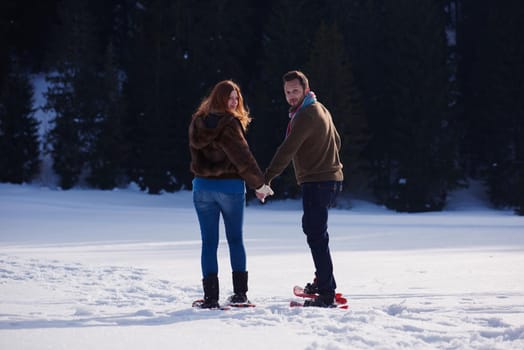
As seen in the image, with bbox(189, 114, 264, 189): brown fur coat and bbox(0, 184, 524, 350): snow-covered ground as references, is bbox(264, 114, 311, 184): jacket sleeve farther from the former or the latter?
bbox(0, 184, 524, 350): snow-covered ground

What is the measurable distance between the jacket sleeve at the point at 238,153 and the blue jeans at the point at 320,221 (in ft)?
1.76

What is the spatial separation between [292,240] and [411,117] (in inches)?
719

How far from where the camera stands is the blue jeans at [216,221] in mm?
5035

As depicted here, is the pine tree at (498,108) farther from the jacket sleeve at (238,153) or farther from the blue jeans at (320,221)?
the jacket sleeve at (238,153)

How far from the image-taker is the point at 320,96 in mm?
27453

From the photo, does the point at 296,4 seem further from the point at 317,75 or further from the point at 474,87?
the point at 474,87

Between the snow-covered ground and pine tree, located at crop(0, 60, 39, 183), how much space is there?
16.9 m

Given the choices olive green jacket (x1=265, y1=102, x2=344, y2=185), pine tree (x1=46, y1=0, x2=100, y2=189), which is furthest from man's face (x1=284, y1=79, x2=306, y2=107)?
pine tree (x1=46, y1=0, x2=100, y2=189)

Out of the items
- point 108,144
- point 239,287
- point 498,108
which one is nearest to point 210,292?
point 239,287

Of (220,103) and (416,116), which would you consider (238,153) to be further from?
(416,116)

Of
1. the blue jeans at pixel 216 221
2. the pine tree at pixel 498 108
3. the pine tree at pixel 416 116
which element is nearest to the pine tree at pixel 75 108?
the pine tree at pixel 416 116

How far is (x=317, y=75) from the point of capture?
27781mm

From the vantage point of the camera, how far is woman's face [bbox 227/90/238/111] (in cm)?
504

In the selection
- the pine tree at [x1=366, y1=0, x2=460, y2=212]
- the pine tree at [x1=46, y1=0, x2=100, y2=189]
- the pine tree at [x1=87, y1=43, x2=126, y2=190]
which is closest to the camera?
the pine tree at [x1=366, y1=0, x2=460, y2=212]
